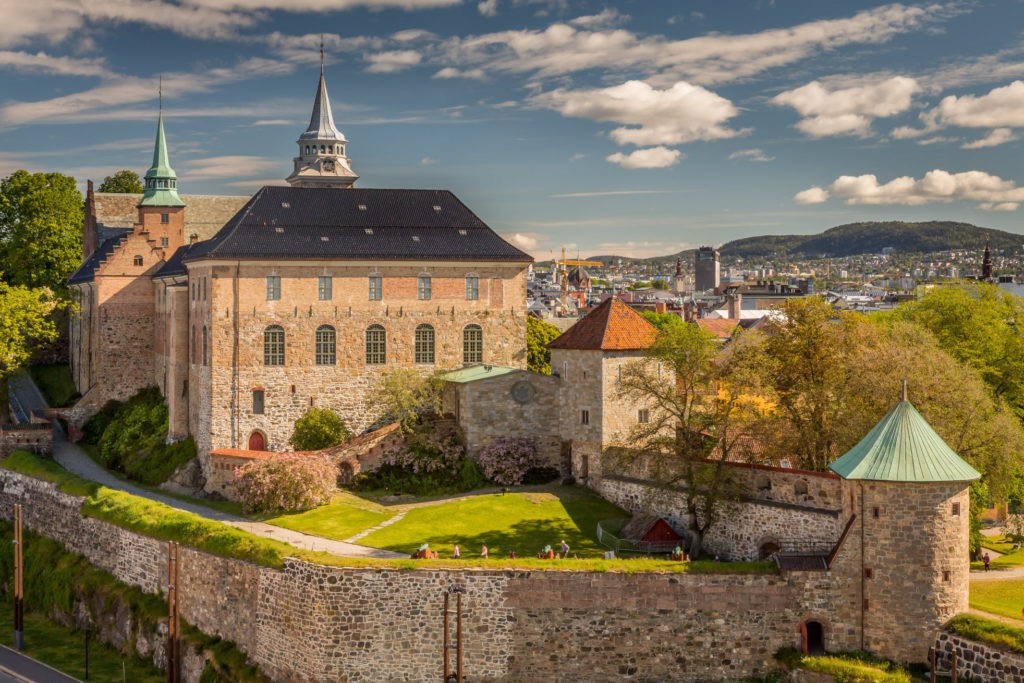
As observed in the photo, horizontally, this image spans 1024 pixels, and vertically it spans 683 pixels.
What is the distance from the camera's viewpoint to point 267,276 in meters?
53.1

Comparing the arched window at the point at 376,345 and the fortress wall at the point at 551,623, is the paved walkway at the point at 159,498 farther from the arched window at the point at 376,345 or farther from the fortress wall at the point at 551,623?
the arched window at the point at 376,345

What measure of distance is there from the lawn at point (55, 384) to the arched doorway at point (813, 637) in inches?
1895

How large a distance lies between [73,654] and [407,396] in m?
17.1

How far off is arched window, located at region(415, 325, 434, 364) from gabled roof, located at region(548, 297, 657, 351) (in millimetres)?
8338

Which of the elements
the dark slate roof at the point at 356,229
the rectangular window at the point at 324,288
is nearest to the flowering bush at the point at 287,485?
the rectangular window at the point at 324,288

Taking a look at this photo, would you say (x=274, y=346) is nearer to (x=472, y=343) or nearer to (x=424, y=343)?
(x=424, y=343)

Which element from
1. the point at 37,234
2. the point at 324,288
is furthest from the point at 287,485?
the point at 37,234

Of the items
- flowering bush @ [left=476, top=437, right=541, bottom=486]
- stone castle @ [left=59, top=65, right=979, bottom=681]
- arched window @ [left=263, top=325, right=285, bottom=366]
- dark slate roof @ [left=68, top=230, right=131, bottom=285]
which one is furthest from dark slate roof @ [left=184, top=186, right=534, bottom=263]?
dark slate roof @ [left=68, top=230, right=131, bottom=285]

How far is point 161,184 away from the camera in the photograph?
227 ft

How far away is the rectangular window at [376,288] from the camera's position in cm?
5459

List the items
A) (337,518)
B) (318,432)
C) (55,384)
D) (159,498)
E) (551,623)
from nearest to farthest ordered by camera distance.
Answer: (551,623) → (337,518) → (159,498) → (318,432) → (55,384)

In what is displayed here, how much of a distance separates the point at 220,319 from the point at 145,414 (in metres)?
10.6

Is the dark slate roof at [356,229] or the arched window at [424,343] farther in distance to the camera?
the arched window at [424,343]

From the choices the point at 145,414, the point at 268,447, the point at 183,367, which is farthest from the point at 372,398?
the point at 145,414
